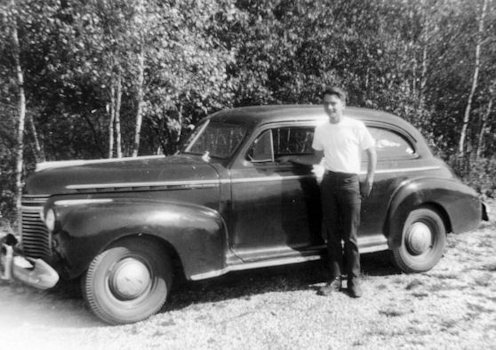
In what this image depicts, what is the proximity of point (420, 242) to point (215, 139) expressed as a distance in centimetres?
247

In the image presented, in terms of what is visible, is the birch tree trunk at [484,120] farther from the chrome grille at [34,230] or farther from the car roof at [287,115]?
the chrome grille at [34,230]

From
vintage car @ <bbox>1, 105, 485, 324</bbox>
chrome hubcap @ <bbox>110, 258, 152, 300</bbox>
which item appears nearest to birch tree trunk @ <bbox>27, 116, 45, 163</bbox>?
vintage car @ <bbox>1, 105, 485, 324</bbox>

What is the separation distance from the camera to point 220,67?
9023 mm

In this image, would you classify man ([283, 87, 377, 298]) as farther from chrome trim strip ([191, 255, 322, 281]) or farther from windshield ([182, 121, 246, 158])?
windshield ([182, 121, 246, 158])

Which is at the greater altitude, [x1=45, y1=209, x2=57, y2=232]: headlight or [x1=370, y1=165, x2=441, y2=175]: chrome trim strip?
[x1=370, y1=165, x2=441, y2=175]: chrome trim strip

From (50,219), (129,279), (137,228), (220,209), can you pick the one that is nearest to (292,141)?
(220,209)

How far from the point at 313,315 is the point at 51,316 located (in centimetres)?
227

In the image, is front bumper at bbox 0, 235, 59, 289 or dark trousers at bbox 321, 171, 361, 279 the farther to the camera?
dark trousers at bbox 321, 171, 361, 279

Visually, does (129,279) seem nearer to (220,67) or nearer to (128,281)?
(128,281)

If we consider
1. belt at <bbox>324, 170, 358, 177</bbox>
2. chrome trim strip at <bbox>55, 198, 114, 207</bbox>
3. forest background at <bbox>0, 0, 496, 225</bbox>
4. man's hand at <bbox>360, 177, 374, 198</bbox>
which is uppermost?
forest background at <bbox>0, 0, 496, 225</bbox>

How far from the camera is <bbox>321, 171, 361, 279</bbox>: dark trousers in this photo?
14.3ft

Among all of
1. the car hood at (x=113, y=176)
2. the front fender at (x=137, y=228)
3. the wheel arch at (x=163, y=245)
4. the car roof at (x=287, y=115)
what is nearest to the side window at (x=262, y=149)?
the car roof at (x=287, y=115)

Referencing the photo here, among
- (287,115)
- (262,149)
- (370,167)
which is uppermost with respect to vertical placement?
(287,115)

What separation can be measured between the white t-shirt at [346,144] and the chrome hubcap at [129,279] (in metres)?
1.94
